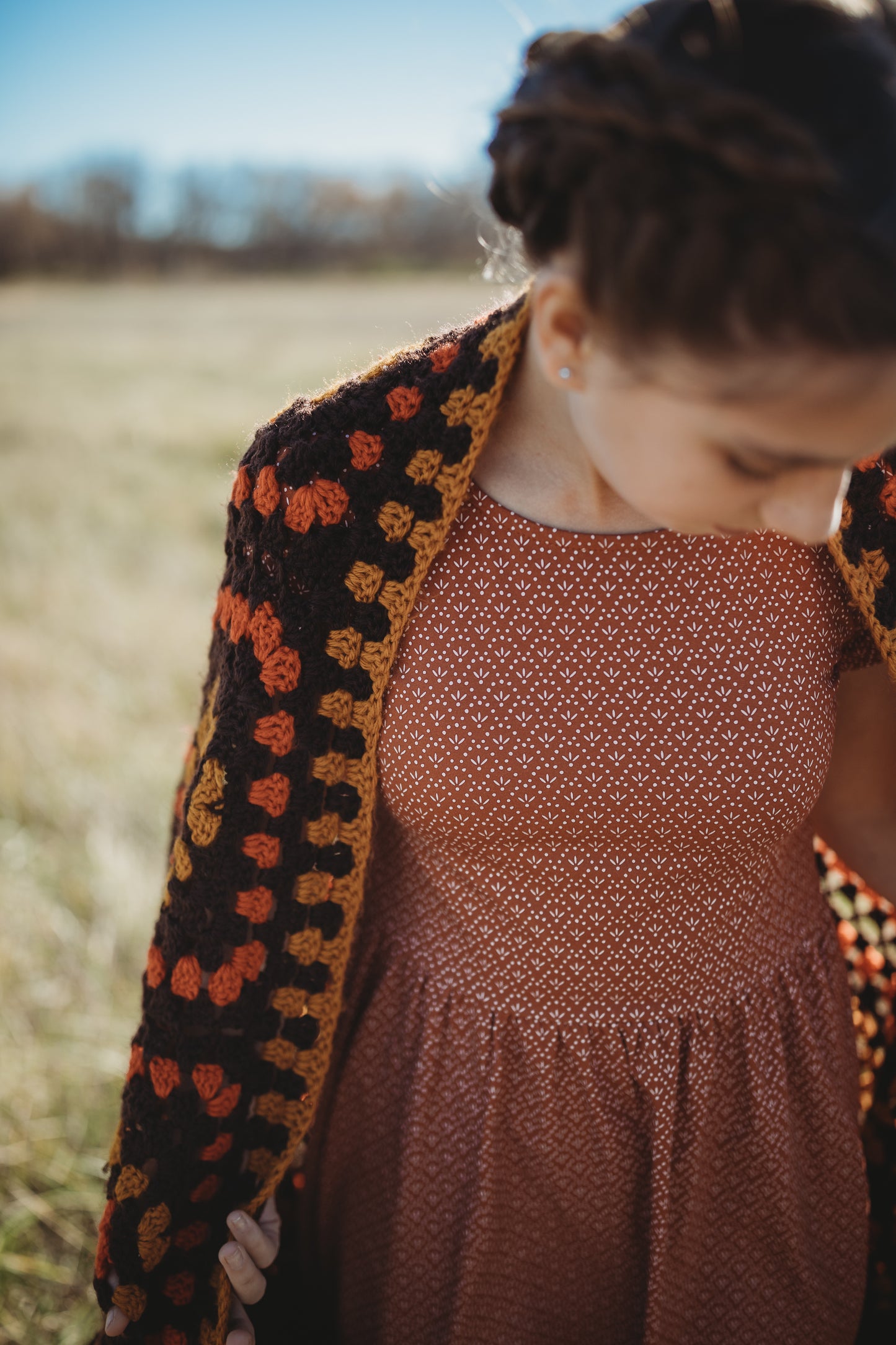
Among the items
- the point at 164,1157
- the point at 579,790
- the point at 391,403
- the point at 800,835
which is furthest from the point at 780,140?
the point at 164,1157

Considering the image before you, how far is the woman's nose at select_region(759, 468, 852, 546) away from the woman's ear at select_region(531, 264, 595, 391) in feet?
0.65

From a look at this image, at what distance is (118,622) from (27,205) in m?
12.4

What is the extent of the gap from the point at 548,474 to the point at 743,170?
41 centimetres

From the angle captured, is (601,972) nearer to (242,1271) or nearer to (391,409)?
(242,1271)

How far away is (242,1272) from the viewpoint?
1.16m

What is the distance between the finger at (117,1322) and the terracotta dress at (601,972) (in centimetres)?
29

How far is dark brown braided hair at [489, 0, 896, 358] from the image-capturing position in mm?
660

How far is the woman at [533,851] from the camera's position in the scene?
3.30 feet

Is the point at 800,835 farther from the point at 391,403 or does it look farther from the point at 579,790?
the point at 391,403

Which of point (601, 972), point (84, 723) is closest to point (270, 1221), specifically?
point (601, 972)

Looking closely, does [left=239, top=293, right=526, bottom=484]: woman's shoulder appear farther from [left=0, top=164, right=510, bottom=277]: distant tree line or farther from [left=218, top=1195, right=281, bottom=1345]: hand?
[left=0, top=164, right=510, bottom=277]: distant tree line

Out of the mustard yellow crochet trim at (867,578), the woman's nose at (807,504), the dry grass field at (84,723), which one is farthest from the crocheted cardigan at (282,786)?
the woman's nose at (807,504)

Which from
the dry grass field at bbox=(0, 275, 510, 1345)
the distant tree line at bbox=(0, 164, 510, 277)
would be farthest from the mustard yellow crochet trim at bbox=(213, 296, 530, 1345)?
the distant tree line at bbox=(0, 164, 510, 277)

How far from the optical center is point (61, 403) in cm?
805
